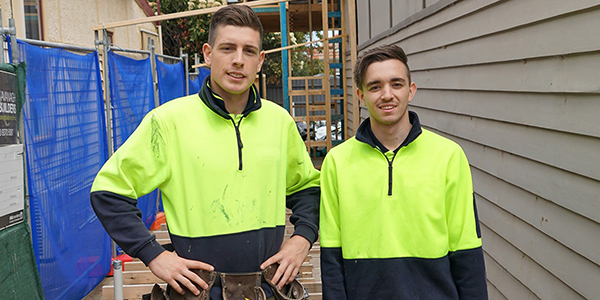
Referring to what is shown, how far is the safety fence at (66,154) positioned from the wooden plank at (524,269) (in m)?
3.81

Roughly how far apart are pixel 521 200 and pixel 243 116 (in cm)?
249

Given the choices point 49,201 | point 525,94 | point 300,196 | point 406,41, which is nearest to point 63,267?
point 49,201

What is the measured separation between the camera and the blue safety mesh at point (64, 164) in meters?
4.97

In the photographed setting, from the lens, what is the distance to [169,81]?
35.0ft

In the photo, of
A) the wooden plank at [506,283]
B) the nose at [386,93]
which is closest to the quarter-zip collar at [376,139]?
the nose at [386,93]

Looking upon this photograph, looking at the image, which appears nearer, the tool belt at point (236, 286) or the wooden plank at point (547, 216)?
the tool belt at point (236, 286)

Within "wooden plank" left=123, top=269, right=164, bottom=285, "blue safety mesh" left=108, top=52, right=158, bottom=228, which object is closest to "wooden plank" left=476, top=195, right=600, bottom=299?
"wooden plank" left=123, top=269, right=164, bottom=285

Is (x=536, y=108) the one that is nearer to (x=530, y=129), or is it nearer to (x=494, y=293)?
(x=530, y=129)

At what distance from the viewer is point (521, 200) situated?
Answer: 13.9 feet

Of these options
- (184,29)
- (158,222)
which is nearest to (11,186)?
(158,222)

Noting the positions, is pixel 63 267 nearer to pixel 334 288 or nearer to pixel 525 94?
pixel 334 288

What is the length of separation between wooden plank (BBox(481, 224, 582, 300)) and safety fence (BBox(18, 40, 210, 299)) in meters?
3.81

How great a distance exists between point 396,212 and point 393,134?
1.28 ft

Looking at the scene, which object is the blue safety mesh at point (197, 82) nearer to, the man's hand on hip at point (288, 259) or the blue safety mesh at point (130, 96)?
the blue safety mesh at point (130, 96)
